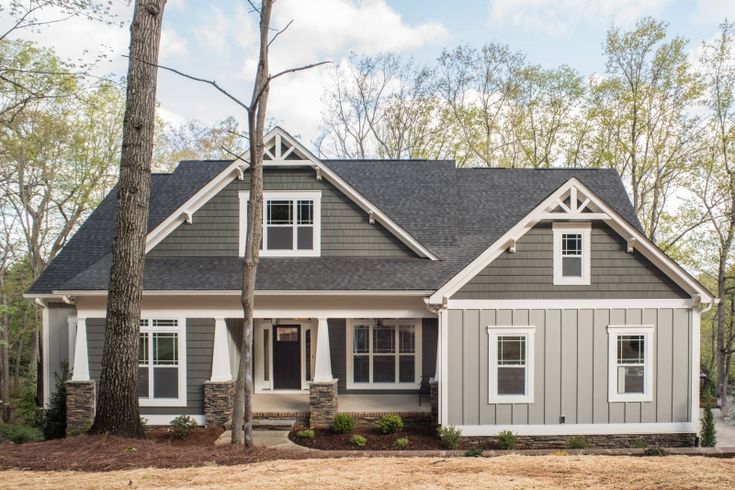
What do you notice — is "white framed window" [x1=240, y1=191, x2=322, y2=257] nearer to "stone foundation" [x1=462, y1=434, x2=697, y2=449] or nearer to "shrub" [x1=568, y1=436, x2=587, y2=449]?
"stone foundation" [x1=462, y1=434, x2=697, y2=449]

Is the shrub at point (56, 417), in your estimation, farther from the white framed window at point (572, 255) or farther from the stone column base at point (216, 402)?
the white framed window at point (572, 255)

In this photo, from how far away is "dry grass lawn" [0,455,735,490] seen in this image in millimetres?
5789

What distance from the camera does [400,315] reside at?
1198 cm

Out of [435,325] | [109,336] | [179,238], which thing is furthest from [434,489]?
[179,238]

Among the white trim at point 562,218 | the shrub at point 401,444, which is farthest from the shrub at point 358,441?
the white trim at point 562,218

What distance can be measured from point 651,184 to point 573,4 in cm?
884

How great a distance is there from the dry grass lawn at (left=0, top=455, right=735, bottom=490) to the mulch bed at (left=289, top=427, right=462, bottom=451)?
3680 millimetres

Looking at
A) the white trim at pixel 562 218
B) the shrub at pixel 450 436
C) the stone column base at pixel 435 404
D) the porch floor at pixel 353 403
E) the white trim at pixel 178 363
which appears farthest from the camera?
the porch floor at pixel 353 403

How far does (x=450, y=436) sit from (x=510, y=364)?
6.62ft

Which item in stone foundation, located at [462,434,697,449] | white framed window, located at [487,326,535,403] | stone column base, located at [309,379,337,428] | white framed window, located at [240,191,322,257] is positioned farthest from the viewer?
white framed window, located at [240,191,322,257]

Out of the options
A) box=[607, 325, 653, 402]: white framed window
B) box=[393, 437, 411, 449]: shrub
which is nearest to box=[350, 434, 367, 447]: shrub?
box=[393, 437, 411, 449]: shrub

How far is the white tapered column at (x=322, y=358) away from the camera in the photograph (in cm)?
1173

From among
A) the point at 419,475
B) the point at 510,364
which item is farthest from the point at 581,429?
the point at 419,475

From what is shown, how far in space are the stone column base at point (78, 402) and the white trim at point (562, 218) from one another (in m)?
8.15
